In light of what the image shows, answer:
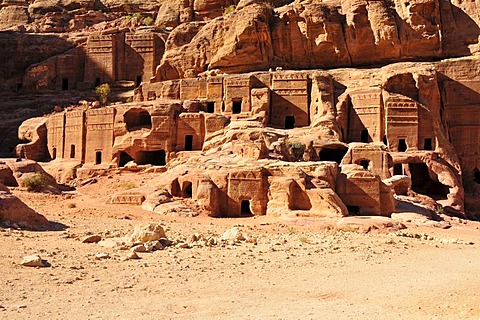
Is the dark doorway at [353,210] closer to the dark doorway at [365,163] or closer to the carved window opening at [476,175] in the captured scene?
the dark doorway at [365,163]

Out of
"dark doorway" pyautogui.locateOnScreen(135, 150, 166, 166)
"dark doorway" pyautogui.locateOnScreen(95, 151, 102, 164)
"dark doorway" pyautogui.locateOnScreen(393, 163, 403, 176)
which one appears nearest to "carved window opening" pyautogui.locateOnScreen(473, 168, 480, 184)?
"dark doorway" pyautogui.locateOnScreen(393, 163, 403, 176)

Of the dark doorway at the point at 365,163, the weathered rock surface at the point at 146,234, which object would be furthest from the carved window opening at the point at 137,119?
the weathered rock surface at the point at 146,234

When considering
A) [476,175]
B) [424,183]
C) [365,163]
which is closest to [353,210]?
[365,163]

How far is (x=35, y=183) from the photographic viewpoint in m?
31.2

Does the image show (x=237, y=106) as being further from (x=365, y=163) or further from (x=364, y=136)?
(x=365, y=163)

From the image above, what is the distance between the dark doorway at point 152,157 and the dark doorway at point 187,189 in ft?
37.5

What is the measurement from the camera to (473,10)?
45.2m

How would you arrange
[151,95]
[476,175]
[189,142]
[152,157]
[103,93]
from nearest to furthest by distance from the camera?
[189,142]
[152,157]
[476,175]
[151,95]
[103,93]

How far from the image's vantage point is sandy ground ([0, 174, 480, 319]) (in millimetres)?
9844

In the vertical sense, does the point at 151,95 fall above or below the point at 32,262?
above

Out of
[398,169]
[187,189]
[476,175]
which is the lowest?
[187,189]

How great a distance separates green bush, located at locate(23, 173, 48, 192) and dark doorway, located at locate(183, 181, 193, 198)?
9554 millimetres

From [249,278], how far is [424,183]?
93.7 feet

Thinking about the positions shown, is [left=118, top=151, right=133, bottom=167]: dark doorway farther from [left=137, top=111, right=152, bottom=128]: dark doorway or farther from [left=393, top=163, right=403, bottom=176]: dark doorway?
[left=393, top=163, right=403, bottom=176]: dark doorway
